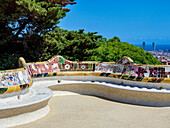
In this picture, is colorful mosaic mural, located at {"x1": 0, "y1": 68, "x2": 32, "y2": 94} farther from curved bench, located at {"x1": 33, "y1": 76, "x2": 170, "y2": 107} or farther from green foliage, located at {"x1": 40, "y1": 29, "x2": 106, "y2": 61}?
green foliage, located at {"x1": 40, "y1": 29, "x2": 106, "y2": 61}

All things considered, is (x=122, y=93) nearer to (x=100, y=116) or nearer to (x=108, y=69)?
(x=108, y=69)

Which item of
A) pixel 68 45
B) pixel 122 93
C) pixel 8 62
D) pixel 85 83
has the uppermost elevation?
pixel 68 45

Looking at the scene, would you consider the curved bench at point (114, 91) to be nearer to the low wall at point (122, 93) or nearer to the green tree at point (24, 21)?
the low wall at point (122, 93)

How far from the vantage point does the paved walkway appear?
6.89 metres

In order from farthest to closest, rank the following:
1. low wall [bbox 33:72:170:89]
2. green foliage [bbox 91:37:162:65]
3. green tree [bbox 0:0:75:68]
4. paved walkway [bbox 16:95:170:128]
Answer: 1. green foliage [bbox 91:37:162:65]
2. green tree [bbox 0:0:75:68]
3. low wall [bbox 33:72:170:89]
4. paved walkway [bbox 16:95:170:128]

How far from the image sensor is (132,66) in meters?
10.6

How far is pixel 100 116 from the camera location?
7695 mm

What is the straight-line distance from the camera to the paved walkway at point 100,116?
6.89 metres

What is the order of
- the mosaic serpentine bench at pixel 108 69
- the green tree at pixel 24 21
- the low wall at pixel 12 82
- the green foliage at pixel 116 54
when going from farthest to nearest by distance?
the green foliage at pixel 116 54, the green tree at pixel 24 21, the mosaic serpentine bench at pixel 108 69, the low wall at pixel 12 82

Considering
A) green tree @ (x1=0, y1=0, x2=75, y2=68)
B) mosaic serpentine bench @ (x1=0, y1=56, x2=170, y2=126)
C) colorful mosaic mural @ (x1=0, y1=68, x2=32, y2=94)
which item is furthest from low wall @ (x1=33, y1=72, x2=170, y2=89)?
green tree @ (x1=0, y1=0, x2=75, y2=68)

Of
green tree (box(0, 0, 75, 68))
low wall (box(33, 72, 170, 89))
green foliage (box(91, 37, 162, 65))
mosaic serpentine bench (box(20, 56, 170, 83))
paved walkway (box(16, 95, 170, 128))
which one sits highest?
green tree (box(0, 0, 75, 68))

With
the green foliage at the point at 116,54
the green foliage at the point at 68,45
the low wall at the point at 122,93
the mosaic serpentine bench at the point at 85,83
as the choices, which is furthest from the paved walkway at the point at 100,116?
the green foliage at the point at 68,45

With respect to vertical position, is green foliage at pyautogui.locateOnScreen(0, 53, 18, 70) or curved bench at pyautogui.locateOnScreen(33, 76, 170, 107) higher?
green foliage at pyautogui.locateOnScreen(0, 53, 18, 70)

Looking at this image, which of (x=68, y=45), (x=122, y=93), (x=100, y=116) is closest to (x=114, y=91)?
(x=122, y=93)
